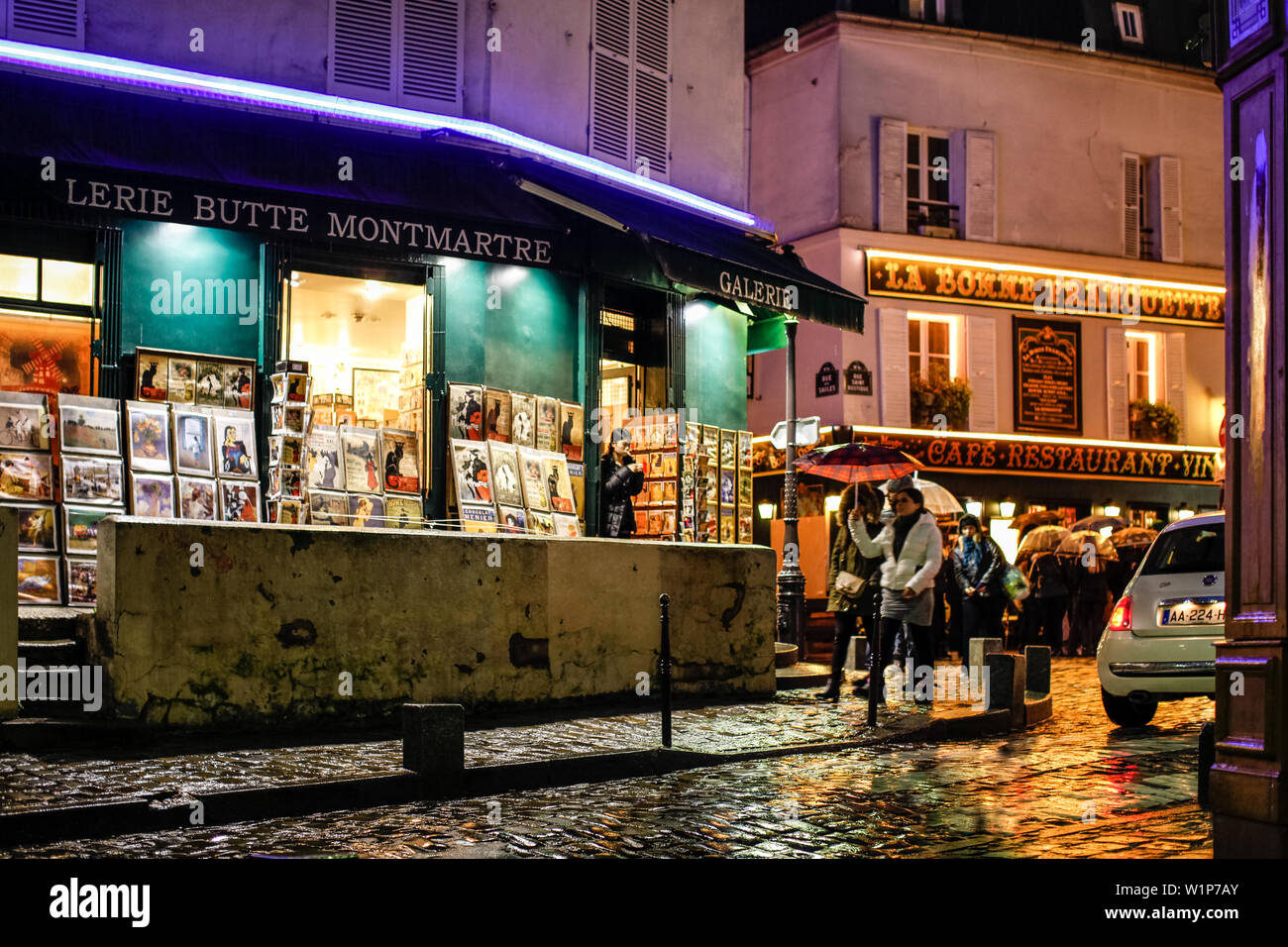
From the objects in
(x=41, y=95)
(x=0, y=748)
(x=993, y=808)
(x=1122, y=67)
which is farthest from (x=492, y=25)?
(x=1122, y=67)

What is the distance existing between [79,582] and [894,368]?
720 inches

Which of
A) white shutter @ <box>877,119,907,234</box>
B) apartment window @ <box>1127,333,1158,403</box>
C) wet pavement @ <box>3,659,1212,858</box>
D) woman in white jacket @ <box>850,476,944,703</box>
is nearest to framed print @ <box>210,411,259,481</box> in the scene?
wet pavement @ <box>3,659,1212,858</box>

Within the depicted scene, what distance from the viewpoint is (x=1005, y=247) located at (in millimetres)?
27281

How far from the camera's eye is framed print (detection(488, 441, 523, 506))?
14.0 meters

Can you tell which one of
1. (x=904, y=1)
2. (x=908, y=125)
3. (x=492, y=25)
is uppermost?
(x=904, y=1)

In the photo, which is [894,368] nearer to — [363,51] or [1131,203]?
[1131,203]

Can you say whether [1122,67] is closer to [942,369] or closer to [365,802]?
[942,369]

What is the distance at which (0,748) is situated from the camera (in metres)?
7.88

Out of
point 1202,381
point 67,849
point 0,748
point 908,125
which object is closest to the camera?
point 67,849

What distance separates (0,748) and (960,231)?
22.7 meters

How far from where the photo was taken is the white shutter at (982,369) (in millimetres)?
27000

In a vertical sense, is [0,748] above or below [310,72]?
below

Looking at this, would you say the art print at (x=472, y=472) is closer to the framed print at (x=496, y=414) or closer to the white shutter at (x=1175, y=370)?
the framed print at (x=496, y=414)

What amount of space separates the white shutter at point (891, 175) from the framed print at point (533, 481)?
14.2m
